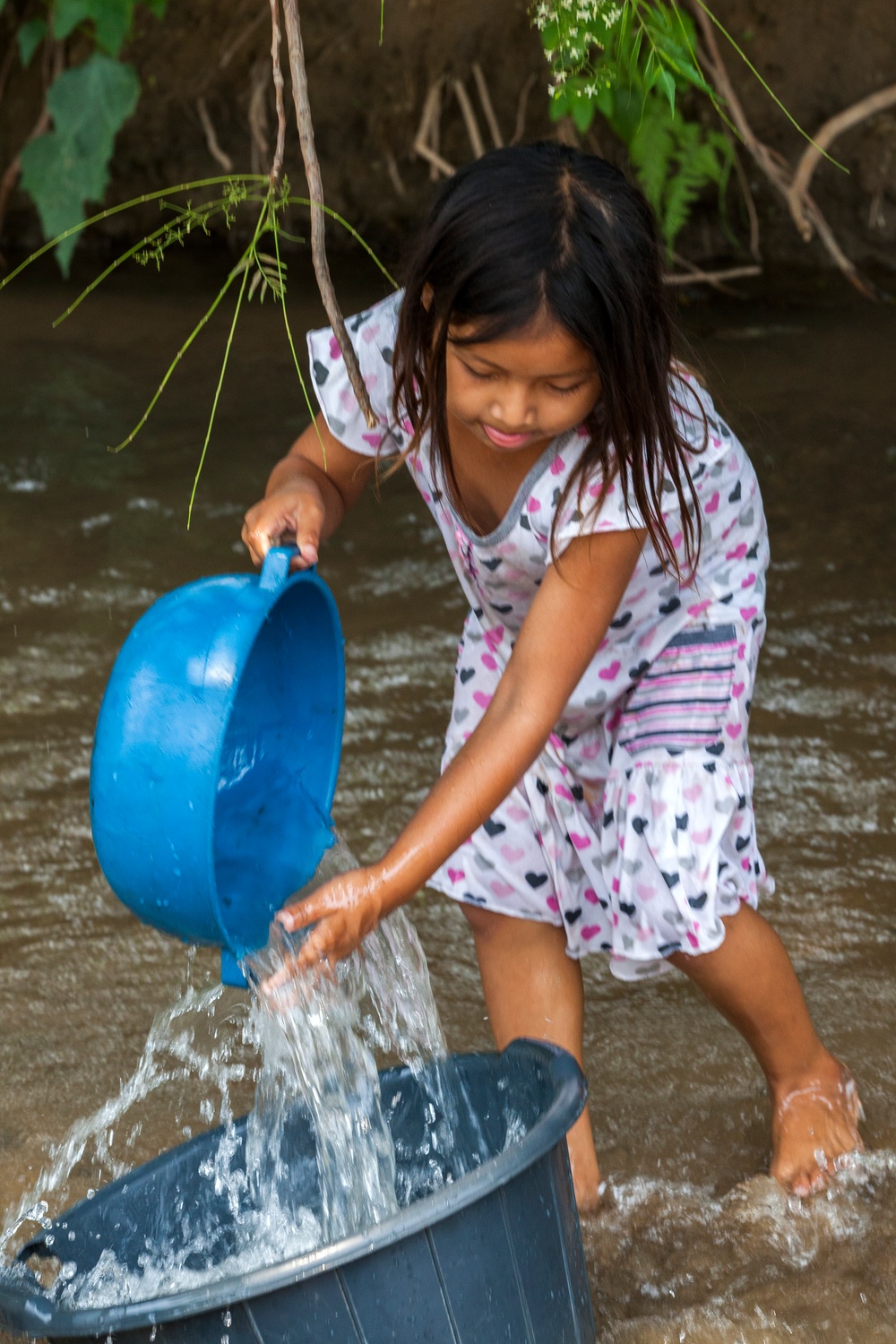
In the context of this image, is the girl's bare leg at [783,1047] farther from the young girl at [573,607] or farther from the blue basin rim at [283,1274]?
the blue basin rim at [283,1274]

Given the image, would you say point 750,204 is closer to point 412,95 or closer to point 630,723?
point 412,95

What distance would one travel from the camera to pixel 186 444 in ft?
13.3

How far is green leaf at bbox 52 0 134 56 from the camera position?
436 cm

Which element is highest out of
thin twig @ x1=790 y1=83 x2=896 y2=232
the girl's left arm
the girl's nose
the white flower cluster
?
thin twig @ x1=790 y1=83 x2=896 y2=232

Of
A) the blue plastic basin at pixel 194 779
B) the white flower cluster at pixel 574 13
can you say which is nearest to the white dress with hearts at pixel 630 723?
the blue plastic basin at pixel 194 779

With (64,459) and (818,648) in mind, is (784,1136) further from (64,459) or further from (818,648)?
(64,459)

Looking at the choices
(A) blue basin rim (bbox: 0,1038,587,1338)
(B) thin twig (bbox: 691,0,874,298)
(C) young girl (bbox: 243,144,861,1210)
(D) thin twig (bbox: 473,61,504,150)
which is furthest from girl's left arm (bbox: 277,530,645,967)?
(D) thin twig (bbox: 473,61,504,150)

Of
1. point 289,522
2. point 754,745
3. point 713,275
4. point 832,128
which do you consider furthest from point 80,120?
point 289,522

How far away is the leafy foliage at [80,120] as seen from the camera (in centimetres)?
437

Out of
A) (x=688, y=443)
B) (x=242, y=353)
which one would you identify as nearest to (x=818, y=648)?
(x=688, y=443)

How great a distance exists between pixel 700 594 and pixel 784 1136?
62 cm

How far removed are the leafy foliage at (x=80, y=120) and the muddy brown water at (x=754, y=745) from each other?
0.51 m

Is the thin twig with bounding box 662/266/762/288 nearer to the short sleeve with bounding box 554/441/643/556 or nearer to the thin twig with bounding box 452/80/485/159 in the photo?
the thin twig with bounding box 452/80/485/159

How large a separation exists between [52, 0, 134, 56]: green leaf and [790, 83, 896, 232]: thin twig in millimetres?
2009
